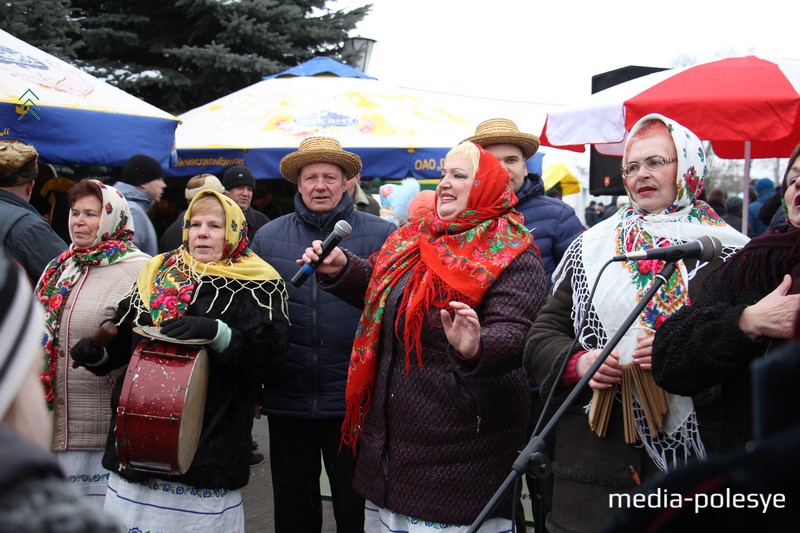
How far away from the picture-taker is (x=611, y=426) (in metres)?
2.76

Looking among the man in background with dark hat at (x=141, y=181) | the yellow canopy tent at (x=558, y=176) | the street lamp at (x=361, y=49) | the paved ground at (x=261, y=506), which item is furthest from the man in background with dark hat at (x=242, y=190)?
the yellow canopy tent at (x=558, y=176)

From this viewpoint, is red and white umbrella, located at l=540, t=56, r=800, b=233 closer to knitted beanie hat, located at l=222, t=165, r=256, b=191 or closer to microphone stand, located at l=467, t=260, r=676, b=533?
knitted beanie hat, located at l=222, t=165, r=256, b=191

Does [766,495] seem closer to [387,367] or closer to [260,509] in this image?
[387,367]

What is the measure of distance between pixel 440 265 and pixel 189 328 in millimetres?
1116

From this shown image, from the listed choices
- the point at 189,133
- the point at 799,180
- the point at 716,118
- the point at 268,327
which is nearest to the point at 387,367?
the point at 268,327

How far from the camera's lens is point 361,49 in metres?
12.4

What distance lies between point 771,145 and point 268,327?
15.3 feet

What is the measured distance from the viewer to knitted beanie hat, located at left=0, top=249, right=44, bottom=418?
926 millimetres

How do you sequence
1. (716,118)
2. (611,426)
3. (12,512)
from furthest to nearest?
(716,118) → (611,426) → (12,512)

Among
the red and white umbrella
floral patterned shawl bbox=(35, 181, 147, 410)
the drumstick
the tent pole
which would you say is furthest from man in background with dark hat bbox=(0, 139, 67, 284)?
the tent pole

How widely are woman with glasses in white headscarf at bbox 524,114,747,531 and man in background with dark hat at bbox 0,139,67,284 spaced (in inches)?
111

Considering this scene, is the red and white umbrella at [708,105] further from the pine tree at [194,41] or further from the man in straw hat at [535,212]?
the pine tree at [194,41]

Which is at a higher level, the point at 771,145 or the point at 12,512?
the point at 771,145

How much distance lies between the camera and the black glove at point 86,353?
3594 millimetres
